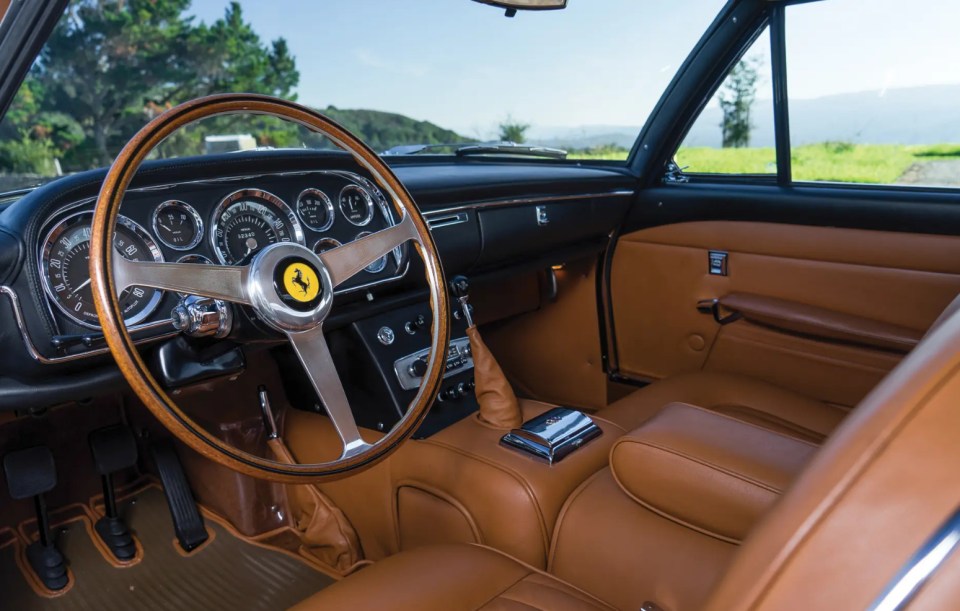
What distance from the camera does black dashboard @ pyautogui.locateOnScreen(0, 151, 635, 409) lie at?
3.93 ft

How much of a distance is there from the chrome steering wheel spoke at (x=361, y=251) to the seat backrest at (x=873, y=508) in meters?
0.80

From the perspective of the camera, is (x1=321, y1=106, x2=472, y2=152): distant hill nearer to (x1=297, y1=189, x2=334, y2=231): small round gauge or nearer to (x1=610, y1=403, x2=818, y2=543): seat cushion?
(x1=297, y1=189, x2=334, y2=231): small round gauge

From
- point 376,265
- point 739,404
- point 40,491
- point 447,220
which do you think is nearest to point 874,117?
point 739,404

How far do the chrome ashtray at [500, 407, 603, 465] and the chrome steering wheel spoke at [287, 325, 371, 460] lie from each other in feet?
1.41

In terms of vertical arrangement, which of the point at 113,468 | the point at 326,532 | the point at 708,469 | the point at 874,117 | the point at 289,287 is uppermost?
the point at 874,117

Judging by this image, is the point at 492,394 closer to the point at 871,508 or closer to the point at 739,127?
the point at 871,508

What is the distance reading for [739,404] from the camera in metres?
1.77

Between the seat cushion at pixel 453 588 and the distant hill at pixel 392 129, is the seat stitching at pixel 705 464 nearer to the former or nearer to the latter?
the seat cushion at pixel 453 588

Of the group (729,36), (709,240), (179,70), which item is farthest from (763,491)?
(179,70)

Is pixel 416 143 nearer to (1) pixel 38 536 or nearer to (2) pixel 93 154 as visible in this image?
(2) pixel 93 154

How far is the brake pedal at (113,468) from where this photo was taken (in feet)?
6.20

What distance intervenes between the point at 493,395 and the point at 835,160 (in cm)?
133

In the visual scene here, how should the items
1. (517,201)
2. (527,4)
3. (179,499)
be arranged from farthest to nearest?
(517,201)
(179,499)
(527,4)

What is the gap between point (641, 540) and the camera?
124cm
